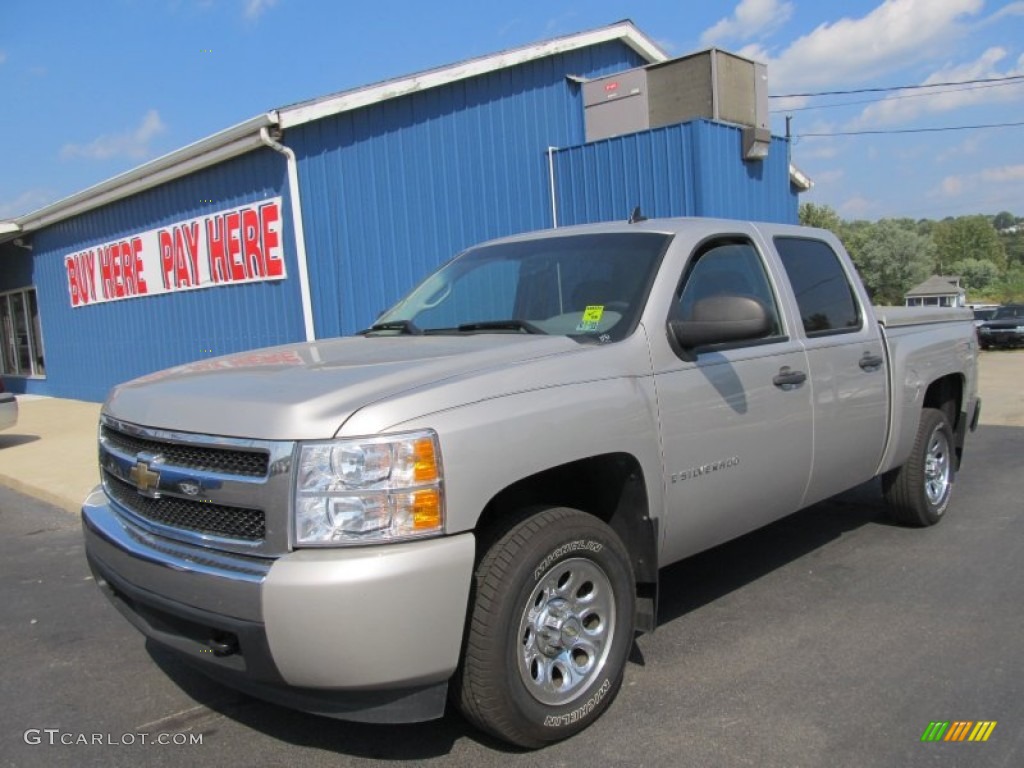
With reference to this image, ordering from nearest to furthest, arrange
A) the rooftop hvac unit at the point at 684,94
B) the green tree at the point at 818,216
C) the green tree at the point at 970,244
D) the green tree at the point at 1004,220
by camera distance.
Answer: the rooftop hvac unit at the point at 684,94 < the green tree at the point at 818,216 < the green tree at the point at 970,244 < the green tree at the point at 1004,220

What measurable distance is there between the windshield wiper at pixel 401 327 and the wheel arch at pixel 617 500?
116 cm

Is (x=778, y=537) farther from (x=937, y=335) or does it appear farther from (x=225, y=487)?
(x=225, y=487)

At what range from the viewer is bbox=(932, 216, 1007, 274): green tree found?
107 m

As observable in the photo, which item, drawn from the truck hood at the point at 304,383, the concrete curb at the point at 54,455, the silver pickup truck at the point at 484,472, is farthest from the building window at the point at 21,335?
the silver pickup truck at the point at 484,472

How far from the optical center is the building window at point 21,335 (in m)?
19.2

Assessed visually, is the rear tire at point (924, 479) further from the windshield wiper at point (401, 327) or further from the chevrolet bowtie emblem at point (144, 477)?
the chevrolet bowtie emblem at point (144, 477)

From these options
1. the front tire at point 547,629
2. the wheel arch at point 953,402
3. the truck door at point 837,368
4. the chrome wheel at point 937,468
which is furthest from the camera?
the wheel arch at point 953,402

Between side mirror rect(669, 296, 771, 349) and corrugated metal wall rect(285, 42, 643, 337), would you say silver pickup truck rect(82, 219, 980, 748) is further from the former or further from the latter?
corrugated metal wall rect(285, 42, 643, 337)

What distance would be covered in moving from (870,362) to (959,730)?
7.10ft

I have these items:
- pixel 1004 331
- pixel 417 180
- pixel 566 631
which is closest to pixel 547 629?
pixel 566 631

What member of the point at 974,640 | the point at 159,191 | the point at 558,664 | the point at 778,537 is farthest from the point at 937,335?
the point at 159,191

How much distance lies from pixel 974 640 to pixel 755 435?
135 centimetres

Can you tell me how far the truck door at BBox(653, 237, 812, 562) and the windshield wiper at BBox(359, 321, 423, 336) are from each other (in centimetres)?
127

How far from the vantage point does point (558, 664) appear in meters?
3.06
